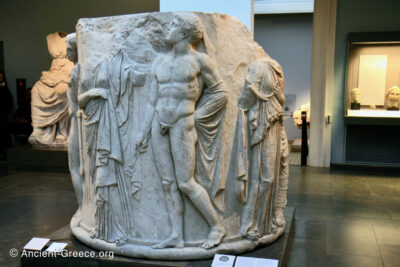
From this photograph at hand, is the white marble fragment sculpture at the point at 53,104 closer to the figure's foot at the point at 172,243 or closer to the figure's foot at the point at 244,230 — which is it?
the figure's foot at the point at 172,243

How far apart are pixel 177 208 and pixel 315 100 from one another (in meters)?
5.85

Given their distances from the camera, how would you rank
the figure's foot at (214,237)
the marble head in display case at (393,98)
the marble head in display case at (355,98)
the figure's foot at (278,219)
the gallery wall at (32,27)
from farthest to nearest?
the gallery wall at (32,27), the marble head in display case at (355,98), the marble head in display case at (393,98), the figure's foot at (278,219), the figure's foot at (214,237)

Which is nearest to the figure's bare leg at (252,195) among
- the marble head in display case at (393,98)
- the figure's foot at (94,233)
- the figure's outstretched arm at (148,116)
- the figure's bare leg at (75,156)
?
the figure's outstretched arm at (148,116)

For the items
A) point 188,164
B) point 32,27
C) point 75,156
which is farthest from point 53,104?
point 188,164

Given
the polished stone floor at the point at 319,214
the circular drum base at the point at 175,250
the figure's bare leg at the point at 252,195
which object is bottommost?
the polished stone floor at the point at 319,214

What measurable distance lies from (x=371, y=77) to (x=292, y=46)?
3519 mm

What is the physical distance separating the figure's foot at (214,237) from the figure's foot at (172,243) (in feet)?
0.65

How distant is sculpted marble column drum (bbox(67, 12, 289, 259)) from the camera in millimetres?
3594

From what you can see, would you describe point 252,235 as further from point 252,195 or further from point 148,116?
point 148,116

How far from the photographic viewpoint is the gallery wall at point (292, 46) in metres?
11.7

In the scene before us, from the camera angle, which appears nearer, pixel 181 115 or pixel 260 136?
pixel 181 115

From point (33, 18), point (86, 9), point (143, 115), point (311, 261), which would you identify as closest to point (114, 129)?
point (143, 115)

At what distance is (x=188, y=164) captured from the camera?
11.8ft

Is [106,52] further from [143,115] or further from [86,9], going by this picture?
[86,9]
